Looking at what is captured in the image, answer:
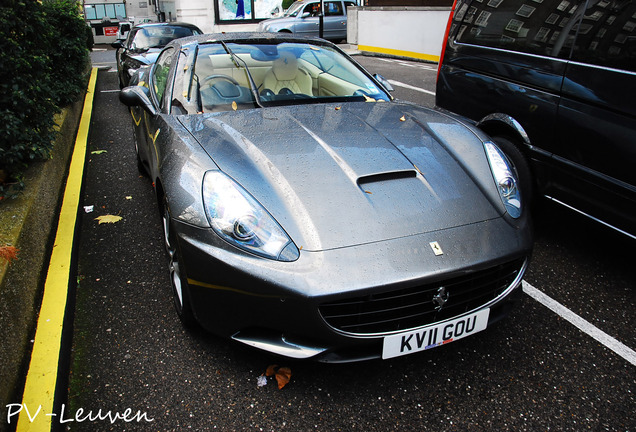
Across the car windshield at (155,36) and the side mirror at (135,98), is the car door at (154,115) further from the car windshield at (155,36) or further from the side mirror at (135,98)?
the car windshield at (155,36)

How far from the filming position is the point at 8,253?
7.93ft

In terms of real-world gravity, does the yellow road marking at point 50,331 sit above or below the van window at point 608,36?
below

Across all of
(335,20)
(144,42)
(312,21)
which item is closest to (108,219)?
(144,42)

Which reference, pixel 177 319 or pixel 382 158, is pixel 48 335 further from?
pixel 382 158

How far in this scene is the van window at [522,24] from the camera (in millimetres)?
3117

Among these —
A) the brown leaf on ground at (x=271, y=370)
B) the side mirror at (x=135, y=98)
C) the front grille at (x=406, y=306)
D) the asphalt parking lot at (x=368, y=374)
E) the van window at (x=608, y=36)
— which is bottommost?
the asphalt parking lot at (x=368, y=374)

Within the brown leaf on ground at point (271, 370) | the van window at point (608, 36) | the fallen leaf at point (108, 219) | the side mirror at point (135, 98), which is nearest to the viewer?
the brown leaf on ground at point (271, 370)

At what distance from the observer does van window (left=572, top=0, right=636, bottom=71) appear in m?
2.71

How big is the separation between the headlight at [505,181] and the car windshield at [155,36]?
7.06 meters

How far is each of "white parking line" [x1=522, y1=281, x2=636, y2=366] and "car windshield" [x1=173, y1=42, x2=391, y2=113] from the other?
5.23 ft

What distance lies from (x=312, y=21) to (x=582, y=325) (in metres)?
16.2

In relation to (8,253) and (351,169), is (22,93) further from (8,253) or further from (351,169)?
(351,169)

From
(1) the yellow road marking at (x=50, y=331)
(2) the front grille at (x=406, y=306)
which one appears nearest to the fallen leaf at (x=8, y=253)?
(1) the yellow road marking at (x=50, y=331)

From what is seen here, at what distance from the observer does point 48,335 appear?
242 cm
